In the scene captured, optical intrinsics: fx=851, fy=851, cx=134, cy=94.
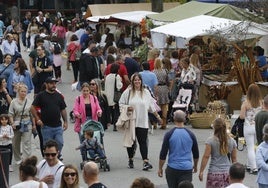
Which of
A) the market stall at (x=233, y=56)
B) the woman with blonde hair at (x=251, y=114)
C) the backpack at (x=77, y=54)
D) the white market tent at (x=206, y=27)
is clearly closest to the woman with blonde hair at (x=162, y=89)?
the market stall at (x=233, y=56)

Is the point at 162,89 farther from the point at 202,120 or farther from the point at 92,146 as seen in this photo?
the point at 92,146

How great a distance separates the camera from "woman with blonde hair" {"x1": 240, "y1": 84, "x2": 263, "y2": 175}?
1434 centimetres

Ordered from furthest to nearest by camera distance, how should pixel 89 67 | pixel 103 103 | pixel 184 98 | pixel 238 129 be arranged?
pixel 184 98 → pixel 89 67 → pixel 103 103 → pixel 238 129

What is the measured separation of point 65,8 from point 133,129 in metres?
40.9

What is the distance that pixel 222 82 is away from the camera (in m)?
21.3

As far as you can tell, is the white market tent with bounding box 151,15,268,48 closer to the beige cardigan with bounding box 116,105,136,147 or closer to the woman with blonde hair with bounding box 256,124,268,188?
the beige cardigan with bounding box 116,105,136,147

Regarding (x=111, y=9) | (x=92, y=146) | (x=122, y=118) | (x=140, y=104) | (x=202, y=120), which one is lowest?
(x=202, y=120)

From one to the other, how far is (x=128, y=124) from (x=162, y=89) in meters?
4.49

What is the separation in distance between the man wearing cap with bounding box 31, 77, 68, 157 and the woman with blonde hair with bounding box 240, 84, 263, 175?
3.22 metres

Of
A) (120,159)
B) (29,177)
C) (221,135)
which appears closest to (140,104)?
(120,159)

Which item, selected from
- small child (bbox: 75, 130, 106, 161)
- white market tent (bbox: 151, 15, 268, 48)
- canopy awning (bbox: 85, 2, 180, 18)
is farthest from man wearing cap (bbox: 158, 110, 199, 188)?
canopy awning (bbox: 85, 2, 180, 18)

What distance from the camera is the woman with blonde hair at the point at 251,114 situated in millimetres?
14336

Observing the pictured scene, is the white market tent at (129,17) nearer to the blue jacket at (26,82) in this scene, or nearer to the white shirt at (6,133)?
the blue jacket at (26,82)

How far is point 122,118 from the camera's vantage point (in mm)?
15086
